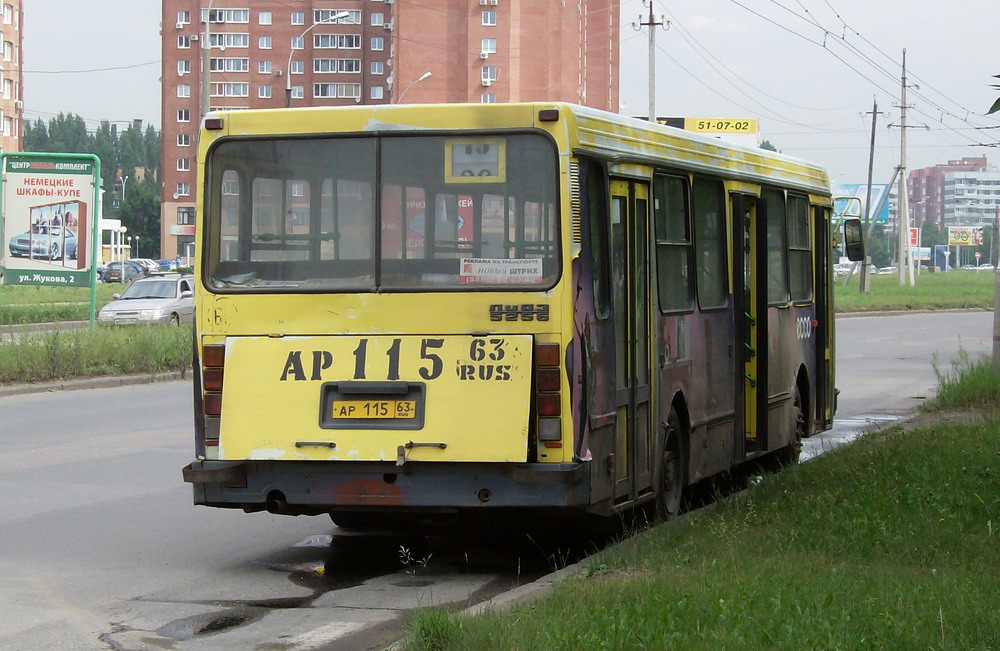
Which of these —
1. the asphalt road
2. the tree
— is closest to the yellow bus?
the asphalt road

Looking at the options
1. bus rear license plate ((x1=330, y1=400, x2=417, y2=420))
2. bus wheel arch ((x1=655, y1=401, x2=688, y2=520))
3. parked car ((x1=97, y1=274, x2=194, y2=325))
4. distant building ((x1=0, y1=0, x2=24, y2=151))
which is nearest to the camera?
bus rear license plate ((x1=330, y1=400, x2=417, y2=420))

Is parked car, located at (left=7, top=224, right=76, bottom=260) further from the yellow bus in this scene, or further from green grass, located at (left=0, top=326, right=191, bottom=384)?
the yellow bus

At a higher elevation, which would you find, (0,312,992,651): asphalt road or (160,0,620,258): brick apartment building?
(160,0,620,258): brick apartment building

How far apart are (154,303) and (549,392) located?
2886cm

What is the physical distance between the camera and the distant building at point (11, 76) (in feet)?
339

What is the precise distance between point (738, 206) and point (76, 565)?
18.6 feet

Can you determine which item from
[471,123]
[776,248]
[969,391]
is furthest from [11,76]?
[471,123]

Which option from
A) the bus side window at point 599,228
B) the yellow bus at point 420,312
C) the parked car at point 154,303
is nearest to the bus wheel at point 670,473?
the yellow bus at point 420,312

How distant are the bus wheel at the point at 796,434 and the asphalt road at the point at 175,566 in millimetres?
4565

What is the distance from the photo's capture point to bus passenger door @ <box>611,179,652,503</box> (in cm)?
905

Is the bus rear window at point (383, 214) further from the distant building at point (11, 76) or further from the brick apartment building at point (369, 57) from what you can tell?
the distant building at point (11, 76)

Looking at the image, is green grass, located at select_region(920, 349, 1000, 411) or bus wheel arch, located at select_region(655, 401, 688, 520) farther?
green grass, located at select_region(920, 349, 1000, 411)

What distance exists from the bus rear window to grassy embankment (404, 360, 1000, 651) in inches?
71.6

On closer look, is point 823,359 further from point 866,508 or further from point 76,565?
point 76,565
